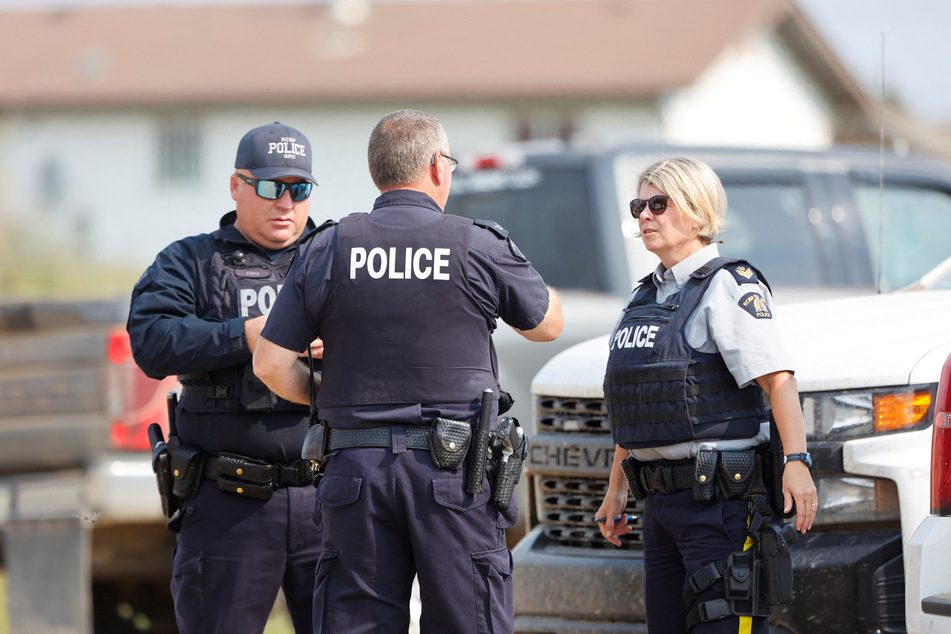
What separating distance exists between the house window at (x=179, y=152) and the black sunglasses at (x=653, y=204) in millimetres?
30240

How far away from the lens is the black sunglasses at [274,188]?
3.59m

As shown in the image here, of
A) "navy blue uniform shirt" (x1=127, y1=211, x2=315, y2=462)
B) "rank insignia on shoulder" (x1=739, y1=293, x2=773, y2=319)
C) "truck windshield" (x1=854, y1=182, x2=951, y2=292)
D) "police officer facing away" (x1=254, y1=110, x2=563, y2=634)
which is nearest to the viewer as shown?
"police officer facing away" (x1=254, y1=110, x2=563, y2=634)

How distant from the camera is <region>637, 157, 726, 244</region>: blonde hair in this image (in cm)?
323

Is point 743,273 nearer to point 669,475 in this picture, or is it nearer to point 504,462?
point 669,475

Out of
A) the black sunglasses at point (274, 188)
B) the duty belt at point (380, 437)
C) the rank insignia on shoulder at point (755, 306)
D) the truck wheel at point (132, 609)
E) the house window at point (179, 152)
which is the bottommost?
the truck wheel at point (132, 609)

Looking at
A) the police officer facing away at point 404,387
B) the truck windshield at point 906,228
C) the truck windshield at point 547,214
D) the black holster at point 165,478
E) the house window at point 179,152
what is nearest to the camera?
the police officer facing away at point 404,387

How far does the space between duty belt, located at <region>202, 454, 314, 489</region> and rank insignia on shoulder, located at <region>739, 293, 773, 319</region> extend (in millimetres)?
1302

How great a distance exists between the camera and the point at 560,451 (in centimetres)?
380

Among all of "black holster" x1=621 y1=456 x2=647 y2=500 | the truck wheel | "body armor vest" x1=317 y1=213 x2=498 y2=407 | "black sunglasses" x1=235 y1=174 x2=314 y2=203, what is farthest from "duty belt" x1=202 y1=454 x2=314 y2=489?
the truck wheel

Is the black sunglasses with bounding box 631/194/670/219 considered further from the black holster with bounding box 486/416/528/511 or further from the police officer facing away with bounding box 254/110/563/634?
the black holster with bounding box 486/416/528/511

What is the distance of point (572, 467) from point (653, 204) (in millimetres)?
957

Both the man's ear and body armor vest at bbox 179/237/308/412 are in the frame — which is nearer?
body armor vest at bbox 179/237/308/412

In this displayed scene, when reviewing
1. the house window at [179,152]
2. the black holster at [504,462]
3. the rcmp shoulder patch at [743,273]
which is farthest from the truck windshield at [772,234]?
the house window at [179,152]

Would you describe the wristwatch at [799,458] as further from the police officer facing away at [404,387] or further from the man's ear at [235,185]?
the man's ear at [235,185]
